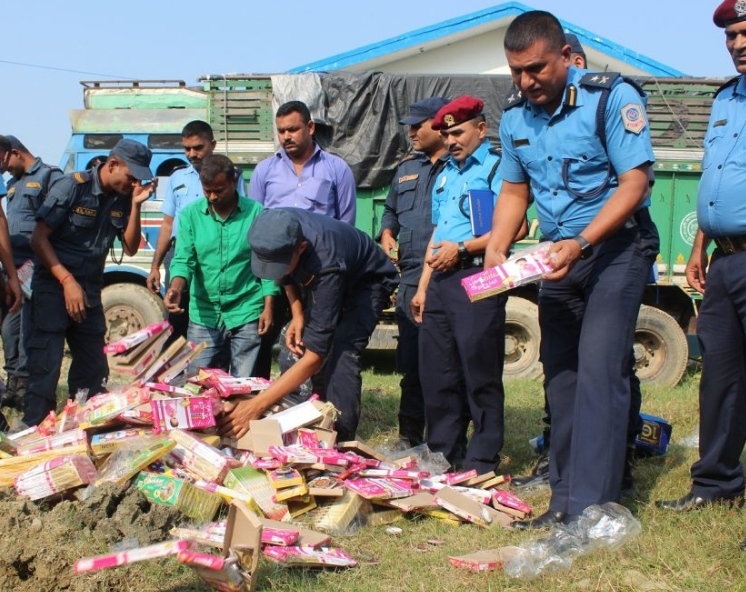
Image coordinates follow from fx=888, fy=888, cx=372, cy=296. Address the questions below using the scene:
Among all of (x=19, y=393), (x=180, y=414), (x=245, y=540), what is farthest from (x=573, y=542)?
(x=19, y=393)

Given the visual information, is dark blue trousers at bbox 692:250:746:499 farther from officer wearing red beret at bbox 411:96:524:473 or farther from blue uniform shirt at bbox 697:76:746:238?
officer wearing red beret at bbox 411:96:524:473

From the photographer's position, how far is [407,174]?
5832 mm

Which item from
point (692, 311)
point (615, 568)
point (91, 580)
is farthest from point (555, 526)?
point (692, 311)

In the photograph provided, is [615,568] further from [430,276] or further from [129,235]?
[129,235]

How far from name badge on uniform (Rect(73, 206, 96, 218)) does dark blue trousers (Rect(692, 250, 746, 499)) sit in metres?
3.66

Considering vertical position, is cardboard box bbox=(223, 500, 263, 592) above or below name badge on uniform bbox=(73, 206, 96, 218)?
below

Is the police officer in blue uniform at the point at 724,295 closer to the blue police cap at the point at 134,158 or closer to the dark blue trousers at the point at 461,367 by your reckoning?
the dark blue trousers at the point at 461,367

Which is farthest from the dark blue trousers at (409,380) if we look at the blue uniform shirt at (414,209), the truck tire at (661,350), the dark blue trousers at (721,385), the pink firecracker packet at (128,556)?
the truck tire at (661,350)

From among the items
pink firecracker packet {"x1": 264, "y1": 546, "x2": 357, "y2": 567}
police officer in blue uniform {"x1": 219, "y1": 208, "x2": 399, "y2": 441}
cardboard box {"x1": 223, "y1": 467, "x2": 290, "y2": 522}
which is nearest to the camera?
pink firecracker packet {"x1": 264, "y1": 546, "x2": 357, "y2": 567}

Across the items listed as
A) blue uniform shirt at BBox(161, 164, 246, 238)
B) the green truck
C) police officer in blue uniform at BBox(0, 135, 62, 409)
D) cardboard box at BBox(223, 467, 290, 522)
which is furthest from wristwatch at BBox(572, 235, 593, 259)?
the green truck

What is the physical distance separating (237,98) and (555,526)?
6.53 meters

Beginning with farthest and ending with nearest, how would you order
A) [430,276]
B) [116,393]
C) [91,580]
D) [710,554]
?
[430,276], [116,393], [710,554], [91,580]

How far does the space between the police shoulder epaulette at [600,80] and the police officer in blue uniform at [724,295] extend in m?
0.60

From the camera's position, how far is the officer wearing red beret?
4.64 m
